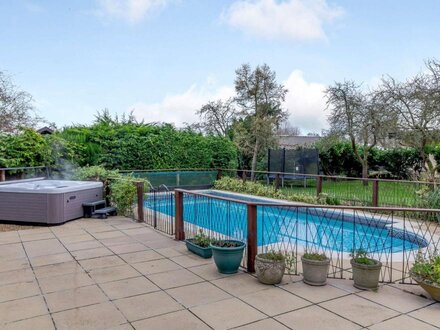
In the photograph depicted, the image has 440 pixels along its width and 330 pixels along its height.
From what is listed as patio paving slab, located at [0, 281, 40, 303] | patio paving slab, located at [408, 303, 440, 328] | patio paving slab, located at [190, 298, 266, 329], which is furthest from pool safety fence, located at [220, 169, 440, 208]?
patio paving slab, located at [0, 281, 40, 303]

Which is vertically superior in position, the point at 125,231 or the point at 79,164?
the point at 79,164

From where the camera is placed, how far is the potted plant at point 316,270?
3.45 metres

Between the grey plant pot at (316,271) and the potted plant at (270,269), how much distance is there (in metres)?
0.24

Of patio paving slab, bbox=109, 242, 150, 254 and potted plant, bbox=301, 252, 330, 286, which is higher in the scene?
potted plant, bbox=301, 252, 330, 286

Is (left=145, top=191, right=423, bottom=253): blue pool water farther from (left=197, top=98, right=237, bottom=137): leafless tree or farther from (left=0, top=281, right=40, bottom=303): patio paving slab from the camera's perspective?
(left=197, top=98, right=237, bottom=137): leafless tree

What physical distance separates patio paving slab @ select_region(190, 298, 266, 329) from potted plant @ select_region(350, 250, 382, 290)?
1.17 metres

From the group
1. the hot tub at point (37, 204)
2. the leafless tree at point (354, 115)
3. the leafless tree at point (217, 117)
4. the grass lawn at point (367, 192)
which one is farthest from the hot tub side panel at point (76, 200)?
the leafless tree at point (217, 117)

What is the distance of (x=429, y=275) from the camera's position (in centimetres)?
311

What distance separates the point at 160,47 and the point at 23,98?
7.55 m

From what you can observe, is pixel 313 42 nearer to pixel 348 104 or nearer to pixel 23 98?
pixel 348 104

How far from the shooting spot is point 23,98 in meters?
14.3

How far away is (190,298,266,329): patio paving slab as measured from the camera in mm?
2693

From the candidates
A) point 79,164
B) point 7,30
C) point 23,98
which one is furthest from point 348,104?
point 23,98

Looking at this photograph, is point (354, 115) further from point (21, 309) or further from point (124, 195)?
point (21, 309)
